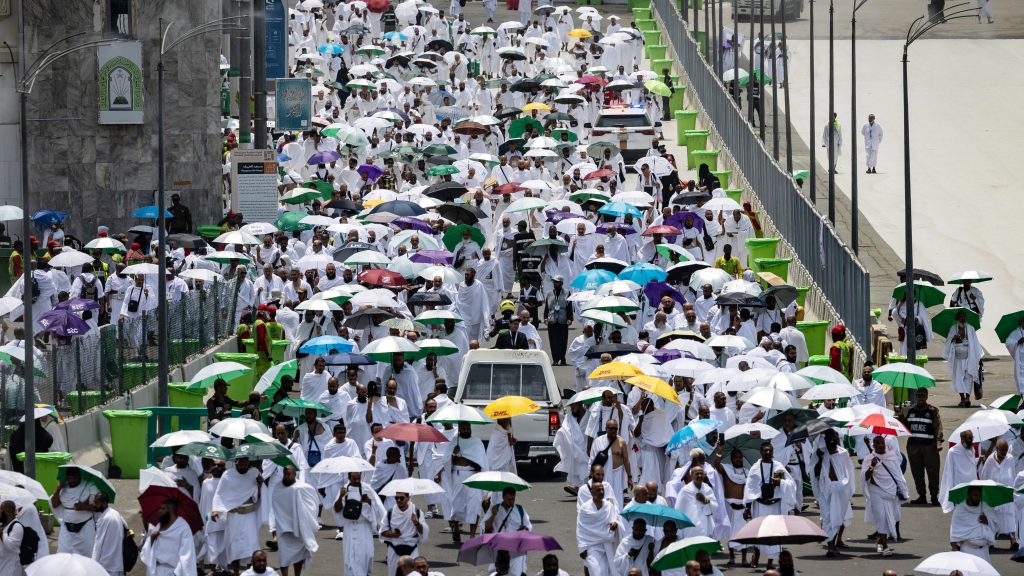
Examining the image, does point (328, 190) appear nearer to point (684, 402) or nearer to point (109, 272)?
point (109, 272)

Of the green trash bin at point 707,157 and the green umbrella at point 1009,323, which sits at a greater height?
the green trash bin at point 707,157

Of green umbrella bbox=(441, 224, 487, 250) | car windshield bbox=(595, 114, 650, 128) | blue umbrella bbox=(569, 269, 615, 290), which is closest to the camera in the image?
blue umbrella bbox=(569, 269, 615, 290)

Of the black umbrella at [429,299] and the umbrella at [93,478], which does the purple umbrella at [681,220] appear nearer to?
the black umbrella at [429,299]

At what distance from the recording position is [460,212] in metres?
34.2

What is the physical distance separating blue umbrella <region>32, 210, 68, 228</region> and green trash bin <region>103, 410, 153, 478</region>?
12.9 m

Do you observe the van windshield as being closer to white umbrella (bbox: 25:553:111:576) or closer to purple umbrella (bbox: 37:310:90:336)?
purple umbrella (bbox: 37:310:90:336)

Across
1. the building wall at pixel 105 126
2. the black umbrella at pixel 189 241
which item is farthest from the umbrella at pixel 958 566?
the building wall at pixel 105 126

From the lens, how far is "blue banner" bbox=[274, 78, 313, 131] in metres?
36.2

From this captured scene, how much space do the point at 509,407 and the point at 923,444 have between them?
4.55 metres

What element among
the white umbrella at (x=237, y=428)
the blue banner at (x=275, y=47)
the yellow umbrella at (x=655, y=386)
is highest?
the blue banner at (x=275, y=47)

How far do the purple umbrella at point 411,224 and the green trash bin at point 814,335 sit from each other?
20.2 feet

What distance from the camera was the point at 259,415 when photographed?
21406mm

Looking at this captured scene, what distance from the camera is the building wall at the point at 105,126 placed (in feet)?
124

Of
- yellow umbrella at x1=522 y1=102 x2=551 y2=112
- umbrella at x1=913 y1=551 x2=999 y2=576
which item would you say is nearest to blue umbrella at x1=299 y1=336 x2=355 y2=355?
umbrella at x1=913 y1=551 x2=999 y2=576
